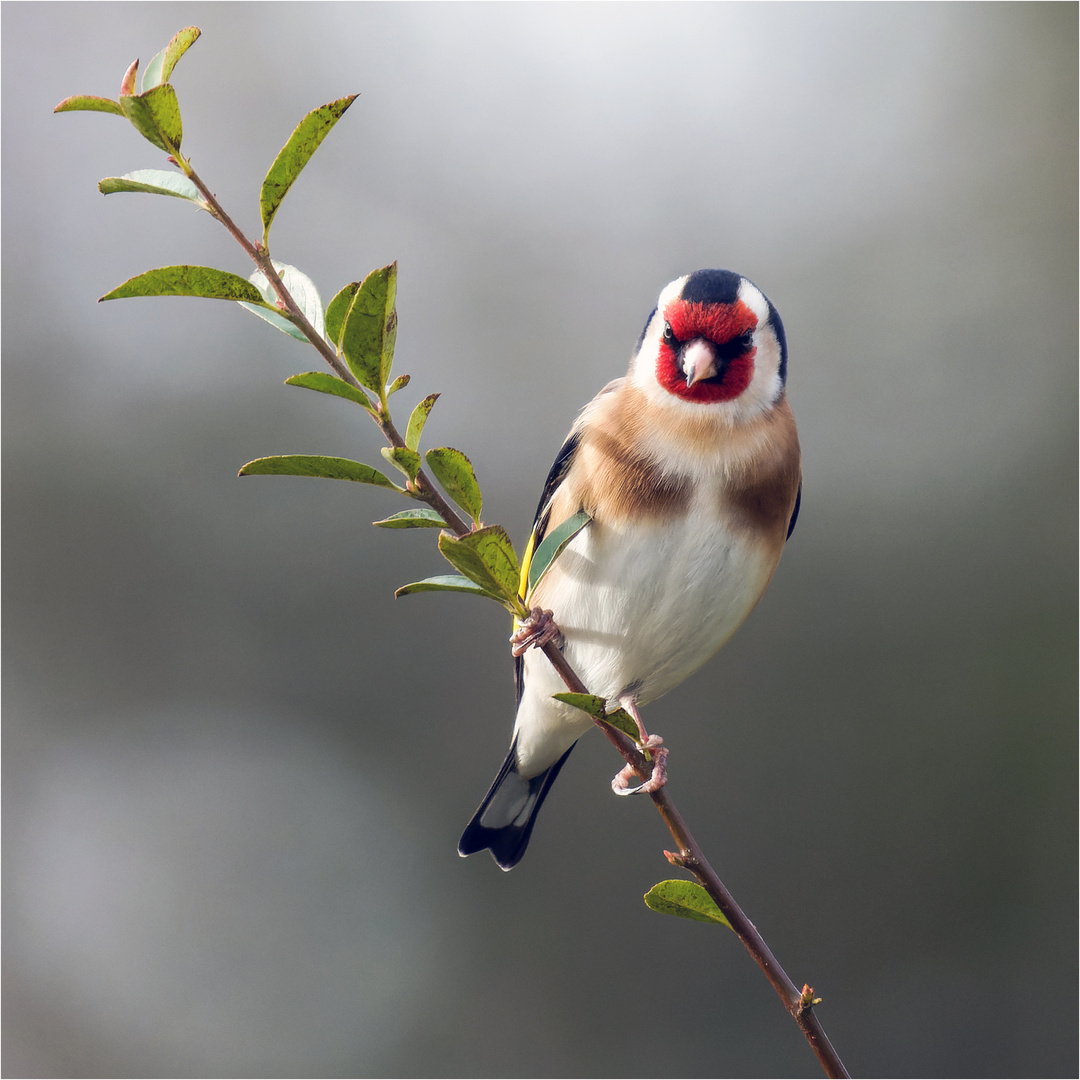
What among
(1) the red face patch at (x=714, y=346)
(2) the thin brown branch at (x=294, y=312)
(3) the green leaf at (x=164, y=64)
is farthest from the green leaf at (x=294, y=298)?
(1) the red face patch at (x=714, y=346)

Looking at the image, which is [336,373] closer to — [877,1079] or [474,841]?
[474,841]

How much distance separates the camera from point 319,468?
52 cm

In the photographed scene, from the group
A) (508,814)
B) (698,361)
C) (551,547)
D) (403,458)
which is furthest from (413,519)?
(508,814)

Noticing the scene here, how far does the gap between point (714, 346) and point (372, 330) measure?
49 cm

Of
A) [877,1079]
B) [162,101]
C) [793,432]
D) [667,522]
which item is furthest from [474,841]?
[877,1079]

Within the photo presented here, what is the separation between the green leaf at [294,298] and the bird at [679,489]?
423mm

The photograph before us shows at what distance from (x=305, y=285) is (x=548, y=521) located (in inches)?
24.1

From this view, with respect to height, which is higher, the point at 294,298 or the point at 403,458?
the point at 294,298

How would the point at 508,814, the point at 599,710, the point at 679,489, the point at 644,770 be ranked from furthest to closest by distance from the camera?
the point at 508,814, the point at 679,489, the point at 644,770, the point at 599,710

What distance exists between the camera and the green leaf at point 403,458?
0.49 m

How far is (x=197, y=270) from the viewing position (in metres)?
0.48

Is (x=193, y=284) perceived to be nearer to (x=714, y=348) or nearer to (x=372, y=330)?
(x=372, y=330)

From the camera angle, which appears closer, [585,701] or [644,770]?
[585,701]

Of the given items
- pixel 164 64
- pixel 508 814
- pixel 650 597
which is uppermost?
pixel 164 64
